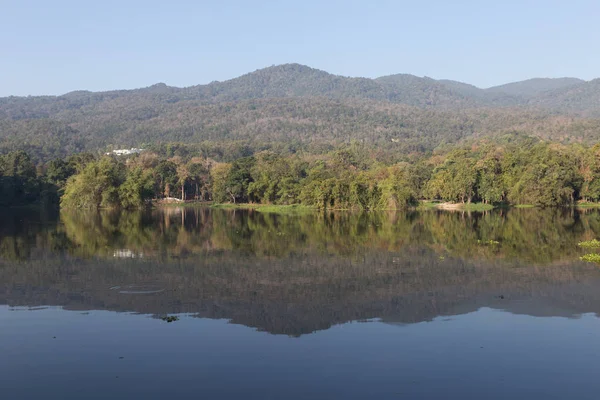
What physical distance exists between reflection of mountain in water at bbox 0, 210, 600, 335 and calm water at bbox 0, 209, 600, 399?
89mm

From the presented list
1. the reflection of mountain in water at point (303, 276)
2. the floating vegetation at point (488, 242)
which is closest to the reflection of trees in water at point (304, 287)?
the reflection of mountain in water at point (303, 276)

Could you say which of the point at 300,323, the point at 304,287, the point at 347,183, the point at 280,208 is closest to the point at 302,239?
the point at 304,287

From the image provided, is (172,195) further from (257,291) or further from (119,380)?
(119,380)

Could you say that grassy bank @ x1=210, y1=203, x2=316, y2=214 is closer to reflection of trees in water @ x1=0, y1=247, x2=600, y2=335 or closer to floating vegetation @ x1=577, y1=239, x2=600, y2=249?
floating vegetation @ x1=577, y1=239, x2=600, y2=249

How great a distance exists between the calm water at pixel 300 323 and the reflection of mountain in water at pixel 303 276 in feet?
0.29

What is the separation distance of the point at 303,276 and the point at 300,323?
233 inches

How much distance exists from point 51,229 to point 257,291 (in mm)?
26950

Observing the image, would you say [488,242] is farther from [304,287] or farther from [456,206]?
[456,206]

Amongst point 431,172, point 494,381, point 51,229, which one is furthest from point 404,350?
point 431,172

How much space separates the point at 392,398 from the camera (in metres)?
9.66

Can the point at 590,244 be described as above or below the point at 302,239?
above

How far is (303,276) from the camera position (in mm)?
20031

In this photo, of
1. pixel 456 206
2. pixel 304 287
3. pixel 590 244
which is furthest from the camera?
pixel 456 206

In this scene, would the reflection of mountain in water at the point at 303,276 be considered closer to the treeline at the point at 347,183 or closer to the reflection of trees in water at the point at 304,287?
the reflection of trees in water at the point at 304,287
